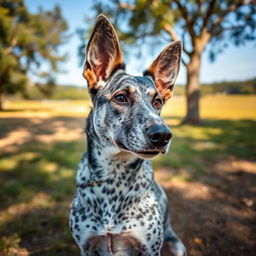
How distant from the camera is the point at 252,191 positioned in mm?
5355

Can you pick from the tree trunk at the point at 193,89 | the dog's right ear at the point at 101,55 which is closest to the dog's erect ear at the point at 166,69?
the dog's right ear at the point at 101,55

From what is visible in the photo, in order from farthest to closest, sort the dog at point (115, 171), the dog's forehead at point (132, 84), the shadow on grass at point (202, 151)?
the shadow on grass at point (202, 151), the dog's forehead at point (132, 84), the dog at point (115, 171)

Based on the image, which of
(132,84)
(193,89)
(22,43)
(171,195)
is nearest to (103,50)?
(132,84)

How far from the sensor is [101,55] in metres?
2.69

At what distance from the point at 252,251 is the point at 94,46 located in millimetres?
3727

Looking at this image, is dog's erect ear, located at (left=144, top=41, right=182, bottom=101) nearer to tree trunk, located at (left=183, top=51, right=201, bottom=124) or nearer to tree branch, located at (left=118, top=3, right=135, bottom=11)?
tree trunk, located at (left=183, top=51, right=201, bottom=124)

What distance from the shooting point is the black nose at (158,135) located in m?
1.91

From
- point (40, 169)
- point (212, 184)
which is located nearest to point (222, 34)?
point (212, 184)

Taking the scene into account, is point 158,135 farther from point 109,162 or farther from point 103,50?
point 103,50

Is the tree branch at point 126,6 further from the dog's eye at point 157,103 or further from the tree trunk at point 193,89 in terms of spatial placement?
the dog's eye at point 157,103

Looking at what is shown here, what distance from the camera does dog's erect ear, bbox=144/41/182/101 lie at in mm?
2685

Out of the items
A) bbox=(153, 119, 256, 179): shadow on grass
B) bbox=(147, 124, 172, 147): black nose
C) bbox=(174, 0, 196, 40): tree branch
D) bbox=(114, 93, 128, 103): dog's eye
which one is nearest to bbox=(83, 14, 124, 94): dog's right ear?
bbox=(114, 93, 128, 103): dog's eye

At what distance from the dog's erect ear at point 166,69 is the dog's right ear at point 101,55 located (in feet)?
1.38

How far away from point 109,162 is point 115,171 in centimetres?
12
